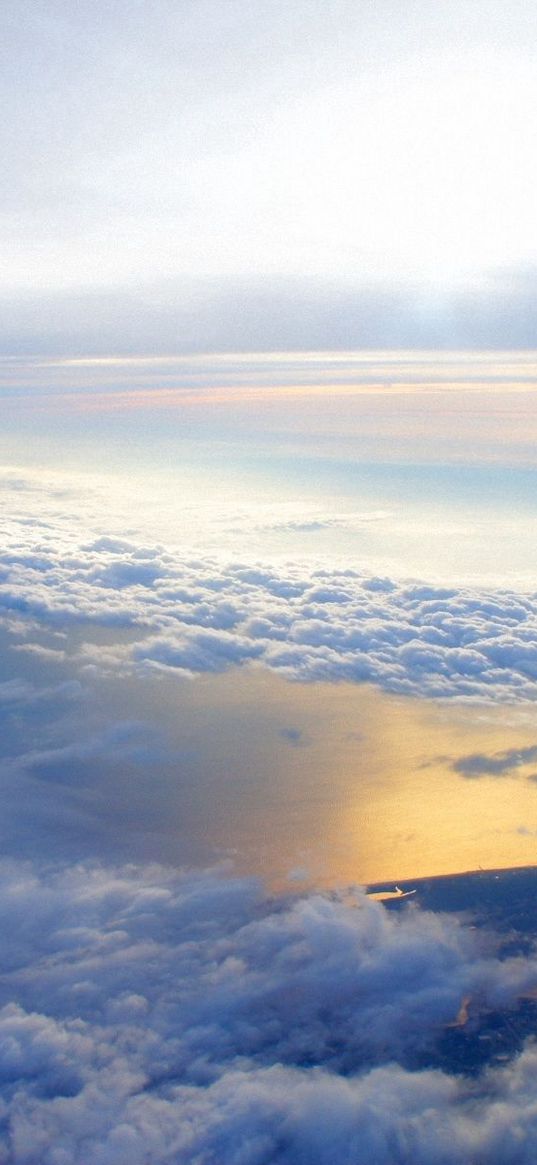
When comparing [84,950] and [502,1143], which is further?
[84,950]

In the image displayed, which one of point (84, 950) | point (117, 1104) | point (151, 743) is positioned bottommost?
point (117, 1104)

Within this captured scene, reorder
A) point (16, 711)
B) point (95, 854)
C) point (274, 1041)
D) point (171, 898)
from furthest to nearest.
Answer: point (16, 711) → point (95, 854) → point (171, 898) → point (274, 1041)

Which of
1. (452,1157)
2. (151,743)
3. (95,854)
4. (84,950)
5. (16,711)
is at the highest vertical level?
(16,711)

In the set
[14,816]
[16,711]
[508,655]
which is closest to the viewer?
[14,816]

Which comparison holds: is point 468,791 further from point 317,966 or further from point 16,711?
point 16,711

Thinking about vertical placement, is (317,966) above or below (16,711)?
below

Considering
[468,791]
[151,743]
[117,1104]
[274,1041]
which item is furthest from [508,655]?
[117,1104]

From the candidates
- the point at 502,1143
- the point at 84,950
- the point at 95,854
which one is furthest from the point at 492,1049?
the point at 95,854

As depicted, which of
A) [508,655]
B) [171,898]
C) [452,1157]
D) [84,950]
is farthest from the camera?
[508,655]

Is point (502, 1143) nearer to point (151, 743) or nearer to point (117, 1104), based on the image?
point (117, 1104)
